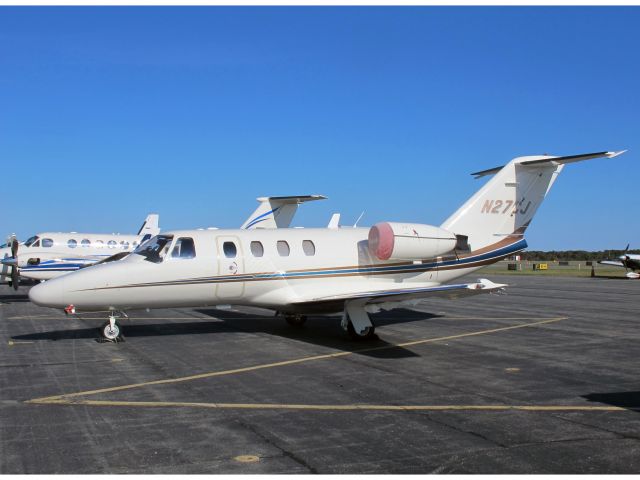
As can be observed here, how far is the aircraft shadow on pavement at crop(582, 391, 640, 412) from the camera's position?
890cm

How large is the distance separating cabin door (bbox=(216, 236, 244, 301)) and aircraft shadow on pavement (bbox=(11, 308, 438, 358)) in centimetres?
205

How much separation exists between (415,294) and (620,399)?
16.9 feet

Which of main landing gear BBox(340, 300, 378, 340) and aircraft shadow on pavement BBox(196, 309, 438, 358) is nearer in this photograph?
aircraft shadow on pavement BBox(196, 309, 438, 358)

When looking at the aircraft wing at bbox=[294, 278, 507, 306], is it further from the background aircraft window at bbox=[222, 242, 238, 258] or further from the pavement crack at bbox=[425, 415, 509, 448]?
the pavement crack at bbox=[425, 415, 509, 448]

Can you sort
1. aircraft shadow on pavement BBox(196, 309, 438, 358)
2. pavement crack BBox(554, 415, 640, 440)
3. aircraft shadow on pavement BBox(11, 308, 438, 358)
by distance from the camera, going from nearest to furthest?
1. pavement crack BBox(554, 415, 640, 440)
2. aircraft shadow on pavement BBox(196, 309, 438, 358)
3. aircraft shadow on pavement BBox(11, 308, 438, 358)

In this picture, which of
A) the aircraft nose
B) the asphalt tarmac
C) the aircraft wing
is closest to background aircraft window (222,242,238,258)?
the aircraft wing

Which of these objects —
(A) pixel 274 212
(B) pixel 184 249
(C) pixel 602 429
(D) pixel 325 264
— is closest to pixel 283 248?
(D) pixel 325 264

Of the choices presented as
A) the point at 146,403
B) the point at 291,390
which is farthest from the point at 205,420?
the point at 291,390

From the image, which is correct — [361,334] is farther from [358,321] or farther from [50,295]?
[50,295]

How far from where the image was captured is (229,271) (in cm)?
1534

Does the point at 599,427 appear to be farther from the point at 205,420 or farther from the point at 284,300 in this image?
the point at 284,300

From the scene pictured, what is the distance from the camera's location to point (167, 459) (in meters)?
6.49

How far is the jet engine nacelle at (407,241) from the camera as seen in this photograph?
16.0 meters

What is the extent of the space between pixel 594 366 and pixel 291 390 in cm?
626
